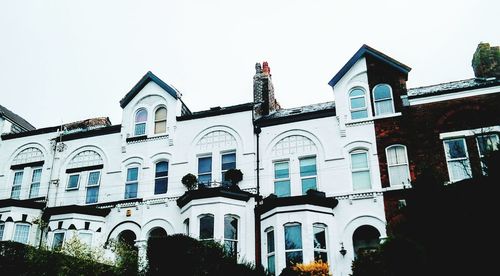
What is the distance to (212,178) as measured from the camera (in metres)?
26.9

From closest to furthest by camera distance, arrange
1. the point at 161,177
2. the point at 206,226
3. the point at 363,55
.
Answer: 1. the point at 206,226
2. the point at 363,55
3. the point at 161,177

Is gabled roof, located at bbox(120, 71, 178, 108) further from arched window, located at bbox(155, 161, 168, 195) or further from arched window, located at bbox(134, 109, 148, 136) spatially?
arched window, located at bbox(155, 161, 168, 195)

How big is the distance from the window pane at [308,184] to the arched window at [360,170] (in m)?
2.03

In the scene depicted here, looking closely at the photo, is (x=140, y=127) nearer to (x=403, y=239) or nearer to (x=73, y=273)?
(x=73, y=273)

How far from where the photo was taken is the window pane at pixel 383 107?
25.9m

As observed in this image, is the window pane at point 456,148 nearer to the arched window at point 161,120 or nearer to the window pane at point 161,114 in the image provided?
the arched window at point 161,120

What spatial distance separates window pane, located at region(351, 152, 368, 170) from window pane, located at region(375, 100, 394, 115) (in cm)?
246

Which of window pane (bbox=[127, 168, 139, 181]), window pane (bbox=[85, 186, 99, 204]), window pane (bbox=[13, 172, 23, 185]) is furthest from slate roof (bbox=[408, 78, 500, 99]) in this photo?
window pane (bbox=[13, 172, 23, 185])

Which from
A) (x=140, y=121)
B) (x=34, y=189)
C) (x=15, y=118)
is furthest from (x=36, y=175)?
(x=140, y=121)

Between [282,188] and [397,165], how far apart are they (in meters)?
5.91

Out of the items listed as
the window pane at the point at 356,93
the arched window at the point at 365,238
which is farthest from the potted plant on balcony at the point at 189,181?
the window pane at the point at 356,93

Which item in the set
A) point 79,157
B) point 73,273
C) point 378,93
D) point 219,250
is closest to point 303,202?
point 219,250

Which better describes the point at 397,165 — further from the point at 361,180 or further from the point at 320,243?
the point at 320,243

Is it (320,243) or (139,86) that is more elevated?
(139,86)
